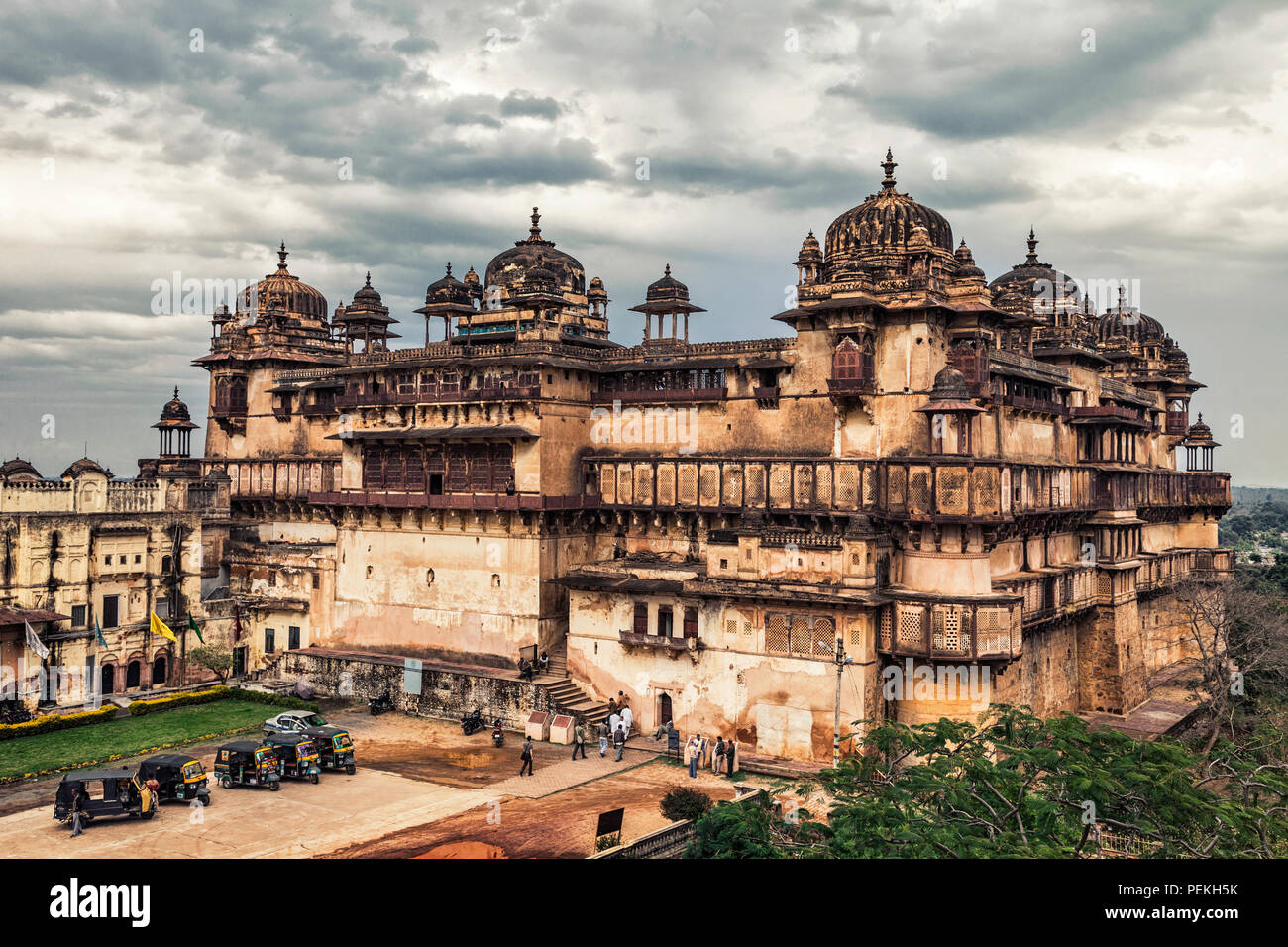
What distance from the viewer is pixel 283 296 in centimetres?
6500

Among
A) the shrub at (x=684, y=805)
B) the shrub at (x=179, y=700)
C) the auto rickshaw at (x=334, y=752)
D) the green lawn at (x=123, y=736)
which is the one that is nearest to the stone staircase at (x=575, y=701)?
the auto rickshaw at (x=334, y=752)

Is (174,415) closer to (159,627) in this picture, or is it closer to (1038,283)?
(159,627)

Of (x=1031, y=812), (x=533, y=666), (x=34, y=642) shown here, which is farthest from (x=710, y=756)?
(x=34, y=642)

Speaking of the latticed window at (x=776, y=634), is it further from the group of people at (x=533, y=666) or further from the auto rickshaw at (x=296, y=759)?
the auto rickshaw at (x=296, y=759)

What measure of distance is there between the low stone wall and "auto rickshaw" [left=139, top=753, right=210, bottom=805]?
13.8 m

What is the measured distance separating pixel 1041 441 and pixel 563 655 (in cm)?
2376

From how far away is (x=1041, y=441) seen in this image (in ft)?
156

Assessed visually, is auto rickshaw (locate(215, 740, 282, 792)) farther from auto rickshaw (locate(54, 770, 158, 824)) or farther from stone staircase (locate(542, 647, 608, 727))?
stone staircase (locate(542, 647, 608, 727))

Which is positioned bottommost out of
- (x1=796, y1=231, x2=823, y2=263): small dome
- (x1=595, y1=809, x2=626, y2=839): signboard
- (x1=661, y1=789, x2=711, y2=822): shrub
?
(x1=661, y1=789, x2=711, y2=822): shrub

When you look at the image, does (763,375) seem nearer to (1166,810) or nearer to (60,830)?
(1166,810)

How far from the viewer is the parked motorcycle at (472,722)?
1709 inches

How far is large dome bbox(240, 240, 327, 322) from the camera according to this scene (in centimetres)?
6488

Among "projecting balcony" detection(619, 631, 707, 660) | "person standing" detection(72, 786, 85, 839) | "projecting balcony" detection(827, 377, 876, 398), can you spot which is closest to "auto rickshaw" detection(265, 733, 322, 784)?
"person standing" detection(72, 786, 85, 839)

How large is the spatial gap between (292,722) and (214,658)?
14.5 m
